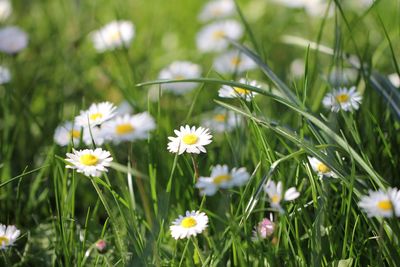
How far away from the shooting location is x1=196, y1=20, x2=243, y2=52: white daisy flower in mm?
2217

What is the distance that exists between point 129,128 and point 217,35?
47.5 inches

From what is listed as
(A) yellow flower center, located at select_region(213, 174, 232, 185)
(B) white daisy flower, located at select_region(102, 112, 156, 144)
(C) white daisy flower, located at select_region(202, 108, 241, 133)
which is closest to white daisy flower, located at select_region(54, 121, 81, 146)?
(B) white daisy flower, located at select_region(102, 112, 156, 144)

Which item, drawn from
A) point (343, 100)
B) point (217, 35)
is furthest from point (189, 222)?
point (217, 35)

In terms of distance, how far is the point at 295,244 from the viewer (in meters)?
1.11

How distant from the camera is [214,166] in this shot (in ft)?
4.32

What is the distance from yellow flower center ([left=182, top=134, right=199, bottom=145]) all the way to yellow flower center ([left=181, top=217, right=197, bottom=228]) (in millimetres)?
138

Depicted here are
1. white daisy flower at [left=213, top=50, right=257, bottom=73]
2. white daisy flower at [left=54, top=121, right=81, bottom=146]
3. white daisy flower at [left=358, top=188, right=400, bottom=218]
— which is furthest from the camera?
white daisy flower at [left=213, top=50, right=257, bottom=73]

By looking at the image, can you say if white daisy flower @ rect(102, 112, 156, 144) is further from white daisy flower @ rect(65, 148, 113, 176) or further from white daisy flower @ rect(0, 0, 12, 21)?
white daisy flower @ rect(0, 0, 12, 21)

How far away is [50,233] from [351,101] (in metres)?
0.71

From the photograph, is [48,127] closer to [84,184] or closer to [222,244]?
[84,184]

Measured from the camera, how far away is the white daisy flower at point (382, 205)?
2.88 feet

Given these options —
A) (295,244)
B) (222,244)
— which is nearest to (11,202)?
(222,244)

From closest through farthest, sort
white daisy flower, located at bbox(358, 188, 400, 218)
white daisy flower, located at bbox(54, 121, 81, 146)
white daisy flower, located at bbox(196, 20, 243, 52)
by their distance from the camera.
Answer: white daisy flower, located at bbox(358, 188, 400, 218) < white daisy flower, located at bbox(54, 121, 81, 146) < white daisy flower, located at bbox(196, 20, 243, 52)

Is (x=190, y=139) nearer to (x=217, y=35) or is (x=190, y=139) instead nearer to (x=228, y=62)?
(x=228, y=62)
